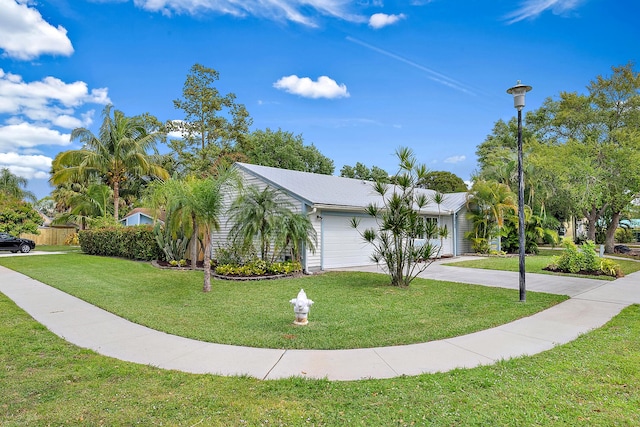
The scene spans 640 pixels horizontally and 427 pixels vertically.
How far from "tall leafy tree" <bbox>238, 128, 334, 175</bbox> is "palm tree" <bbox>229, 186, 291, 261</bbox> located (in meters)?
17.5

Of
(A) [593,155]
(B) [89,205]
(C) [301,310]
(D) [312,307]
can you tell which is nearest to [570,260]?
(A) [593,155]

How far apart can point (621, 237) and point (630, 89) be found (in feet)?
64.2

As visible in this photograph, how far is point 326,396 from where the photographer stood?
330cm

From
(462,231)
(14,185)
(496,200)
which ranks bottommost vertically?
(462,231)

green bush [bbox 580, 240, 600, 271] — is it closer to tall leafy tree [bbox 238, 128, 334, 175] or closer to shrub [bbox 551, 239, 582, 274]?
shrub [bbox 551, 239, 582, 274]

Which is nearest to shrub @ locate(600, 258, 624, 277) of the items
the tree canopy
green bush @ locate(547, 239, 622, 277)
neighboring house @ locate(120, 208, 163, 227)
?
green bush @ locate(547, 239, 622, 277)

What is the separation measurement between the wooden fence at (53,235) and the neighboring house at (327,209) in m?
22.7

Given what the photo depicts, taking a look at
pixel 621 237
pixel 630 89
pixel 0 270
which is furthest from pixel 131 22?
pixel 621 237

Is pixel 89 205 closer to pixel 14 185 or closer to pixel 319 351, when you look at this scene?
pixel 14 185

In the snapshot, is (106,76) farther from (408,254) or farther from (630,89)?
(630,89)

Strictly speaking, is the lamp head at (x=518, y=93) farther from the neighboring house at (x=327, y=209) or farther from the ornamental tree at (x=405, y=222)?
the neighboring house at (x=327, y=209)

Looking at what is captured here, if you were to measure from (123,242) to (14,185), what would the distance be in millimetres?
25421

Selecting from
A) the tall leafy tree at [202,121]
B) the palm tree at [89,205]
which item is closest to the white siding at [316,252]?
the palm tree at [89,205]

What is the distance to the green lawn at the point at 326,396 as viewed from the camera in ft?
9.50
